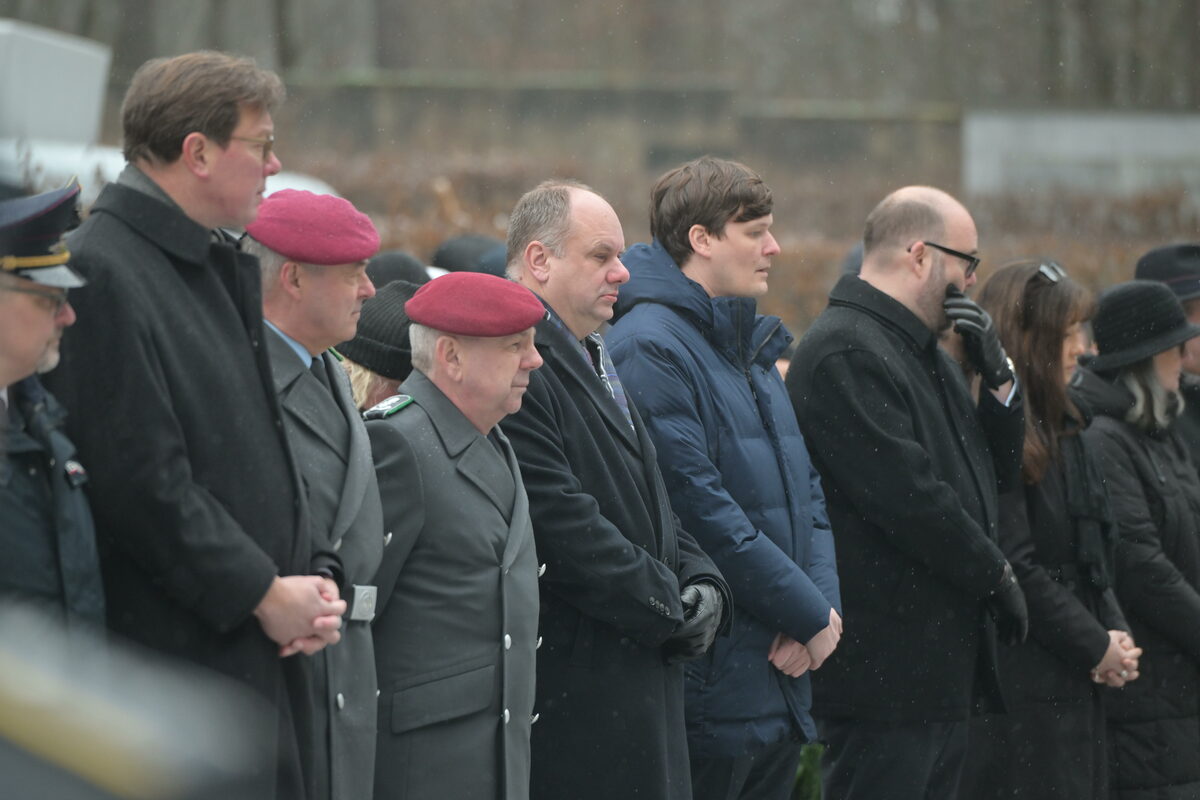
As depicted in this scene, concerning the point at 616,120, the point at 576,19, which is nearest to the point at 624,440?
the point at 616,120

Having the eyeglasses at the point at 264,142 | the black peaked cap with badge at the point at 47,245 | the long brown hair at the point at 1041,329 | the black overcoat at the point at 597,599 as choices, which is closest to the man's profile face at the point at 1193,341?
the long brown hair at the point at 1041,329

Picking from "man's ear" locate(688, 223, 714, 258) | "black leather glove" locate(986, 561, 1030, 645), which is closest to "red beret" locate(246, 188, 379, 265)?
"man's ear" locate(688, 223, 714, 258)

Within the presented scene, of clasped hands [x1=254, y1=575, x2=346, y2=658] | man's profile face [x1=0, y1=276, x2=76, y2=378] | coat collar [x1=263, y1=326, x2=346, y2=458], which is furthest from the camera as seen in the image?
coat collar [x1=263, y1=326, x2=346, y2=458]

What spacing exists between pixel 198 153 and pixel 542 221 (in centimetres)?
139

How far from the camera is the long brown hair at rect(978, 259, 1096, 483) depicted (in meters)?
5.77

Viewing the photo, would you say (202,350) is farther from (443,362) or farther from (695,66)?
(695,66)

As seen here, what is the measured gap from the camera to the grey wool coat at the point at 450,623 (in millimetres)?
3709

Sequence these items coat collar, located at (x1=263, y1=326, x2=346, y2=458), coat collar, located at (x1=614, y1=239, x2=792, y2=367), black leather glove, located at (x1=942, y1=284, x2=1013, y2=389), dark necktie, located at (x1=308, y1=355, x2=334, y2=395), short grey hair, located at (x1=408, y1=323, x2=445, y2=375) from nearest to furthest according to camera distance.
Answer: coat collar, located at (x1=263, y1=326, x2=346, y2=458), dark necktie, located at (x1=308, y1=355, x2=334, y2=395), short grey hair, located at (x1=408, y1=323, x2=445, y2=375), coat collar, located at (x1=614, y1=239, x2=792, y2=367), black leather glove, located at (x1=942, y1=284, x2=1013, y2=389)

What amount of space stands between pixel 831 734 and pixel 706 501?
1.04m

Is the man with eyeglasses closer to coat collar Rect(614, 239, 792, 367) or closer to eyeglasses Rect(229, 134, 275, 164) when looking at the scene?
eyeglasses Rect(229, 134, 275, 164)

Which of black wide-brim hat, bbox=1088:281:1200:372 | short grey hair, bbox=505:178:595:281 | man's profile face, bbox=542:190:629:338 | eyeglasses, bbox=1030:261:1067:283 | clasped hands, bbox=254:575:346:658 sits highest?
short grey hair, bbox=505:178:595:281

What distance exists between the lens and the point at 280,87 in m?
3.48

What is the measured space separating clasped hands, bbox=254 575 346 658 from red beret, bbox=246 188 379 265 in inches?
30.3

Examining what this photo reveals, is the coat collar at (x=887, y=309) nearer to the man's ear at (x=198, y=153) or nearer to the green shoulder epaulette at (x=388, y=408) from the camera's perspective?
the green shoulder epaulette at (x=388, y=408)
